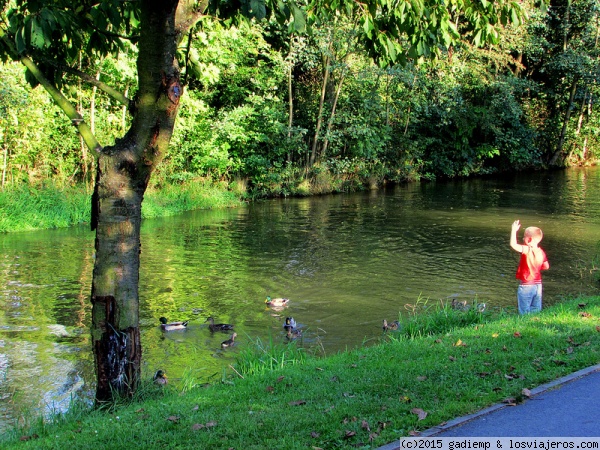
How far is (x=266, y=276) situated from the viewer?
15703mm

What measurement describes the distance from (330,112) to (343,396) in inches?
1126

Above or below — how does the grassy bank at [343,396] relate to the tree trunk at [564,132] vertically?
below

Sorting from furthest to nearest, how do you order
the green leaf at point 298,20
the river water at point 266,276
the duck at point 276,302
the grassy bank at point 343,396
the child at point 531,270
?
1. the duck at point 276,302
2. the child at point 531,270
3. the river water at point 266,276
4. the green leaf at point 298,20
5. the grassy bank at point 343,396

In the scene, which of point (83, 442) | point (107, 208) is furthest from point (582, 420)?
point (107, 208)

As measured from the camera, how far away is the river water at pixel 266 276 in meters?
10.1

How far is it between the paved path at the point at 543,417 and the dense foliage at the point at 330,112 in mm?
18097

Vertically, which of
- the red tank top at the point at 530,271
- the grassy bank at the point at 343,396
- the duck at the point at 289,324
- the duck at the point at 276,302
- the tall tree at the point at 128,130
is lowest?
the duck at the point at 289,324

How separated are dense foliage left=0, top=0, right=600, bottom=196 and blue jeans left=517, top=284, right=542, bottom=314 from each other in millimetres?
14328

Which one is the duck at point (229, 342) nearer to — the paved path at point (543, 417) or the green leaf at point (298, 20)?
the paved path at point (543, 417)

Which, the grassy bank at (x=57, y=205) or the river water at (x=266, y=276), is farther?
the grassy bank at (x=57, y=205)

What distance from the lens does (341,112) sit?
33719 mm

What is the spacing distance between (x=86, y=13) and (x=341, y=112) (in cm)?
2734

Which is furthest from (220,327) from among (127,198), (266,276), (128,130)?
(128,130)

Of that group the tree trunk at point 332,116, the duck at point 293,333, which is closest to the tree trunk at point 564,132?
the tree trunk at point 332,116
